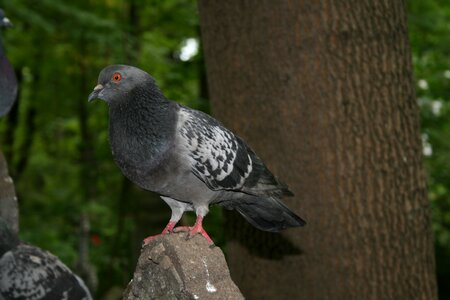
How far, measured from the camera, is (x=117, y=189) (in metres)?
13.4

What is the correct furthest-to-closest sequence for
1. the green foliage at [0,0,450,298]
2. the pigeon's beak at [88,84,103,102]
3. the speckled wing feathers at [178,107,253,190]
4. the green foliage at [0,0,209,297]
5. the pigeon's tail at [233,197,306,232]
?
the green foliage at [0,0,209,297] → the green foliage at [0,0,450,298] → the pigeon's tail at [233,197,306,232] → the speckled wing feathers at [178,107,253,190] → the pigeon's beak at [88,84,103,102]

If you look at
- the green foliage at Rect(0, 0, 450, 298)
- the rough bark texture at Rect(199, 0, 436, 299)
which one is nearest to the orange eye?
the rough bark texture at Rect(199, 0, 436, 299)

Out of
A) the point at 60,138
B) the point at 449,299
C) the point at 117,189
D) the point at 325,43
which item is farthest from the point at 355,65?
the point at 60,138

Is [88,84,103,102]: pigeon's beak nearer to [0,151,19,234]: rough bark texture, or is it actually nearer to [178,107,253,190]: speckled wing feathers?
[178,107,253,190]: speckled wing feathers

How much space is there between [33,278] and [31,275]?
0.06ft

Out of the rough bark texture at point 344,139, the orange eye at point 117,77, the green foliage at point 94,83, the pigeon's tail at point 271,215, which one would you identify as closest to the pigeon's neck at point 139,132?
the orange eye at point 117,77

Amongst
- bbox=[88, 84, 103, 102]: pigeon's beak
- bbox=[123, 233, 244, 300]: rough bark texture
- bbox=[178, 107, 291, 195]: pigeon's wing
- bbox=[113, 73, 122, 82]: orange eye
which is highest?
bbox=[113, 73, 122, 82]: orange eye

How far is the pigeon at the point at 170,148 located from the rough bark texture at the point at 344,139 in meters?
1.18

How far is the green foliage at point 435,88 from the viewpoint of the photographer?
24.2ft

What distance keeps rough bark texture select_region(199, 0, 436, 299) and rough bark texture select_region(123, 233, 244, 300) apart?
60.2 inches

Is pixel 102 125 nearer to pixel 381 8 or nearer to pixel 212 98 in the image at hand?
pixel 212 98

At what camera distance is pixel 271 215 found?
10.7ft

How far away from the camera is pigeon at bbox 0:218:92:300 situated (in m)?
2.66

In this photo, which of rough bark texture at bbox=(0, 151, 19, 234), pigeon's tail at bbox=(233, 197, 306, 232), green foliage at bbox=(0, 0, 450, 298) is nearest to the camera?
pigeon's tail at bbox=(233, 197, 306, 232)
